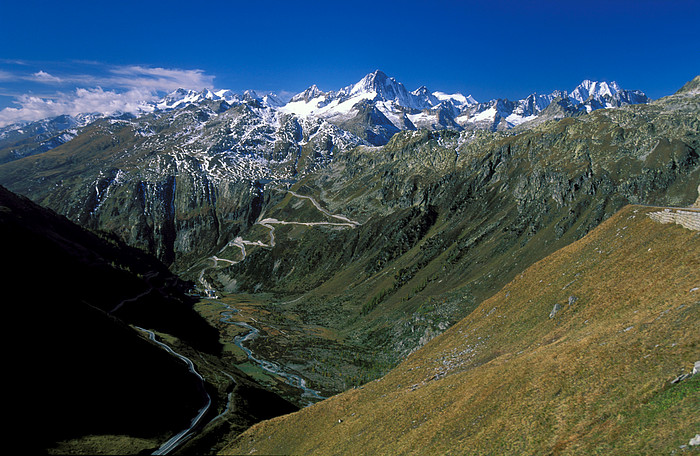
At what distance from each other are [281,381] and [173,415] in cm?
5493

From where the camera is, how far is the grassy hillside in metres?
22.9

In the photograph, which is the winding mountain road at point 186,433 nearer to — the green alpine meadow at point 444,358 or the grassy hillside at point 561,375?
the green alpine meadow at point 444,358

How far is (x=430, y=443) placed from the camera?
3259 cm

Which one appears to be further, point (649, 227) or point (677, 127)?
point (677, 127)

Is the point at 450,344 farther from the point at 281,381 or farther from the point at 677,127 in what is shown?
the point at 677,127


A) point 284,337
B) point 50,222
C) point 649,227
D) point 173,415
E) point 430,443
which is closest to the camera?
point 430,443

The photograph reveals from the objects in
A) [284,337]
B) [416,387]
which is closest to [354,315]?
[284,337]

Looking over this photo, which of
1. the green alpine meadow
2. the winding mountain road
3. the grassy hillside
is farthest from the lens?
the winding mountain road

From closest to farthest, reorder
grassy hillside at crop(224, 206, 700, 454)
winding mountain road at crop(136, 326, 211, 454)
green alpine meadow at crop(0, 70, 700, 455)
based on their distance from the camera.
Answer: grassy hillside at crop(224, 206, 700, 454) < green alpine meadow at crop(0, 70, 700, 455) < winding mountain road at crop(136, 326, 211, 454)

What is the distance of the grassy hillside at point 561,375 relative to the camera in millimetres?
22859

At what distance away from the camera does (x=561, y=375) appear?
30.5 m

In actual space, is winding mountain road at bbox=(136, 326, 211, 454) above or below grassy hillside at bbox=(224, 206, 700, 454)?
below

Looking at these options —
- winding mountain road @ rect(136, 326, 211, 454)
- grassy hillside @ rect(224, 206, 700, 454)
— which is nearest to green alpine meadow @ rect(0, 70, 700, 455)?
grassy hillside @ rect(224, 206, 700, 454)

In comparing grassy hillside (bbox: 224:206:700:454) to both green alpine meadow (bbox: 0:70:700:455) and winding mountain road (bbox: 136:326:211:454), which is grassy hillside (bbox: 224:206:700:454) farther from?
winding mountain road (bbox: 136:326:211:454)
